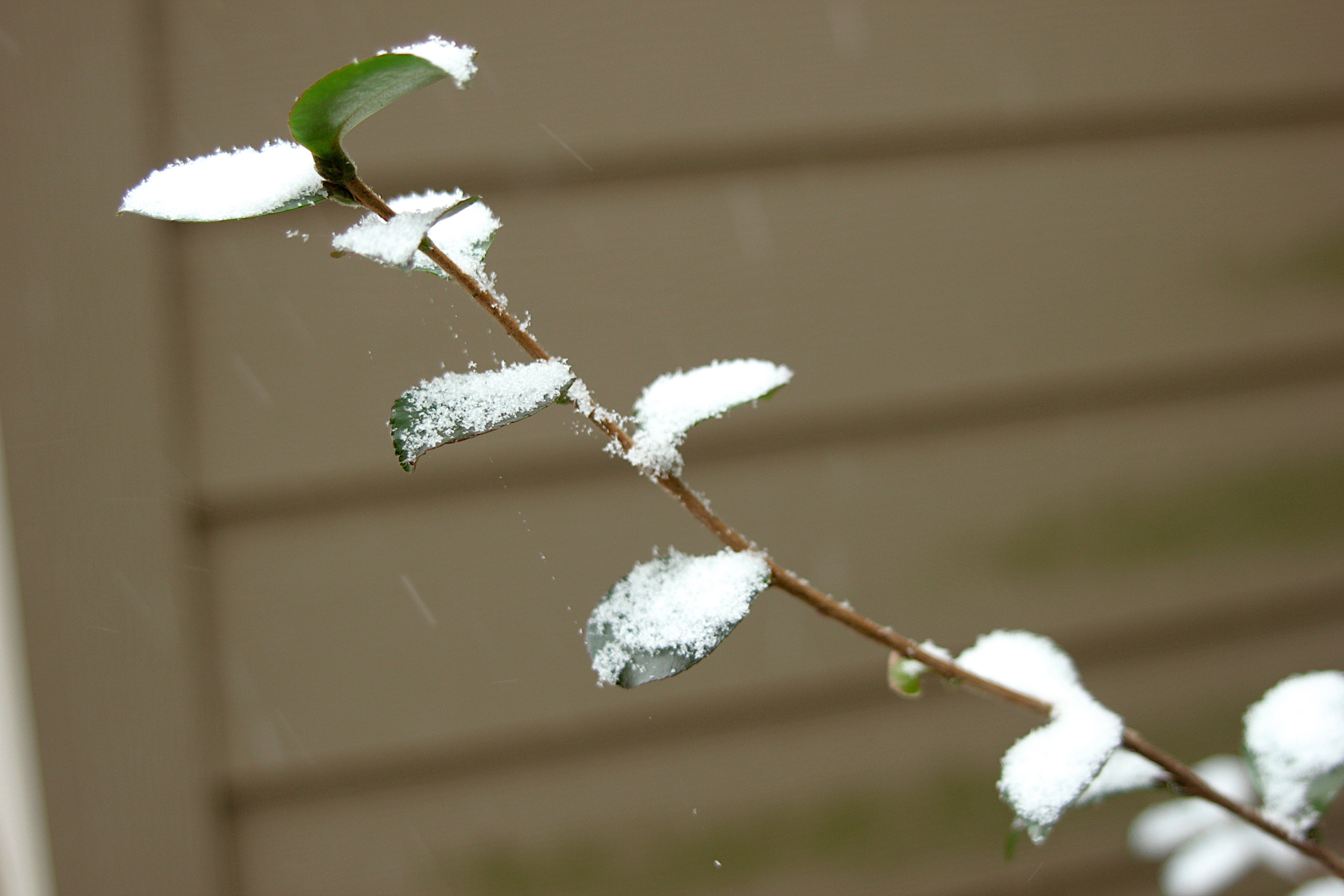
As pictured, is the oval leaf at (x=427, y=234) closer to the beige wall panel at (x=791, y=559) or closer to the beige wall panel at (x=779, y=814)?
the beige wall panel at (x=791, y=559)

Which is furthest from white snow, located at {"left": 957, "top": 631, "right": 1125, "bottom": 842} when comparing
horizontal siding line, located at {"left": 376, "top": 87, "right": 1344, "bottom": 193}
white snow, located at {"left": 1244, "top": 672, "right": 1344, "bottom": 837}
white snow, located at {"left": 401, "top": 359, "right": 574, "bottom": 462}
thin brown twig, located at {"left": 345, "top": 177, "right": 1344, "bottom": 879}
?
horizontal siding line, located at {"left": 376, "top": 87, "right": 1344, "bottom": 193}

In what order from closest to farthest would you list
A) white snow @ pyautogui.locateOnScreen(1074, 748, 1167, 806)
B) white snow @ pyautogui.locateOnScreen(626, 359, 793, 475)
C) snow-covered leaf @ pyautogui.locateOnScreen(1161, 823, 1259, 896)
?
white snow @ pyautogui.locateOnScreen(626, 359, 793, 475) < white snow @ pyautogui.locateOnScreen(1074, 748, 1167, 806) < snow-covered leaf @ pyautogui.locateOnScreen(1161, 823, 1259, 896)

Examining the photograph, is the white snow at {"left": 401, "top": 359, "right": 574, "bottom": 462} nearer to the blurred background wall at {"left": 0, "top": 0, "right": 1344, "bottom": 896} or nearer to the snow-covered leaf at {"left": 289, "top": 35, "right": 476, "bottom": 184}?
the snow-covered leaf at {"left": 289, "top": 35, "right": 476, "bottom": 184}

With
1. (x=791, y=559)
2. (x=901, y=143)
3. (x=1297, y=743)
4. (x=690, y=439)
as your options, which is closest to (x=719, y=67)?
(x=901, y=143)

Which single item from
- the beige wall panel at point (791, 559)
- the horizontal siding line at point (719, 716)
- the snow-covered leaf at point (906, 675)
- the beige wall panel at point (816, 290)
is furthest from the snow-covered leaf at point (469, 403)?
the horizontal siding line at point (719, 716)

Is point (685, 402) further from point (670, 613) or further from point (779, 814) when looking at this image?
point (779, 814)

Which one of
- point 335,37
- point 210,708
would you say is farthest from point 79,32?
point 210,708
